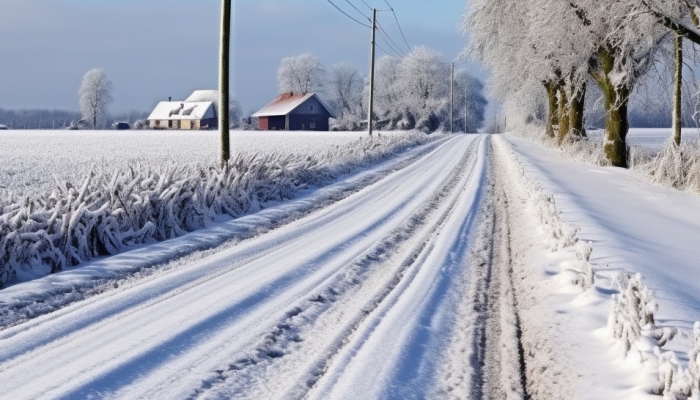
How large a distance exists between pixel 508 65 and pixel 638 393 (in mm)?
30374

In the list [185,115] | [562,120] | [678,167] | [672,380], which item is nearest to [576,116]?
[562,120]

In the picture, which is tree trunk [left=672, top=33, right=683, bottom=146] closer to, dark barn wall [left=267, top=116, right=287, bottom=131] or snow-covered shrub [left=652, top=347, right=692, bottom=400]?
snow-covered shrub [left=652, top=347, right=692, bottom=400]

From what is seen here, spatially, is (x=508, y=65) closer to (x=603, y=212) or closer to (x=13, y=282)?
(x=603, y=212)

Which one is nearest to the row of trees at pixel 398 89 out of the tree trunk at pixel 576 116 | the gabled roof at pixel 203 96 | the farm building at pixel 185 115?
the gabled roof at pixel 203 96

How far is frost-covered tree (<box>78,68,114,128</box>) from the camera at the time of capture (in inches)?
4889

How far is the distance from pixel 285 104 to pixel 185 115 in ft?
66.4

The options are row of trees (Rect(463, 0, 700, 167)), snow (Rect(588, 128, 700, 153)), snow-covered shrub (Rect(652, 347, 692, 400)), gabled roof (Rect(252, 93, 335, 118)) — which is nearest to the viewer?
snow-covered shrub (Rect(652, 347, 692, 400))

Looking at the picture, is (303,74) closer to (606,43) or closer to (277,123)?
(277,123)

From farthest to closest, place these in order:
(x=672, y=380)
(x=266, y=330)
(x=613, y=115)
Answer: (x=613, y=115)
(x=266, y=330)
(x=672, y=380)

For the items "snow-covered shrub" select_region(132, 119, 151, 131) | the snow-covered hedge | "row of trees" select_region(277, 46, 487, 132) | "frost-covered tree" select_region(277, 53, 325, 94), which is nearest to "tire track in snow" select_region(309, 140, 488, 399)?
the snow-covered hedge

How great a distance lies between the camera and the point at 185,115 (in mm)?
97188

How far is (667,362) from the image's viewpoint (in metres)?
2.96

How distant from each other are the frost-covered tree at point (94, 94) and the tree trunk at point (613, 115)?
400ft

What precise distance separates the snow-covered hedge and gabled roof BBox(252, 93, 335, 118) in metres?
73.7
